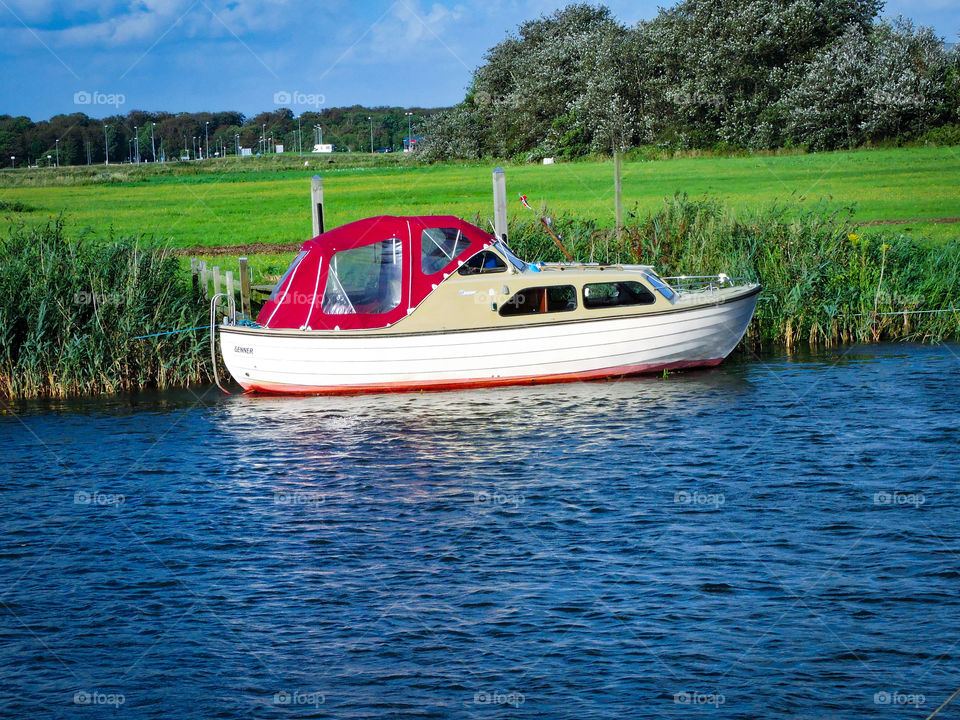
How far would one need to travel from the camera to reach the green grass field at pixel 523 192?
130ft

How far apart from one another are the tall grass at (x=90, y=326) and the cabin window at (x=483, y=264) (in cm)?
572

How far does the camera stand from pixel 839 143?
67000mm

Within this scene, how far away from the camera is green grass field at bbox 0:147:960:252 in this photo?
39.5 m

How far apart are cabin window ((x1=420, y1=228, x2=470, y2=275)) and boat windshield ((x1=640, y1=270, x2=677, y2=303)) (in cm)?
341

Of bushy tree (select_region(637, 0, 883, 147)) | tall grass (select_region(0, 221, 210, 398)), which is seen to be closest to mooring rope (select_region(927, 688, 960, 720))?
tall grass (select_region(0, 221, 210, 398))

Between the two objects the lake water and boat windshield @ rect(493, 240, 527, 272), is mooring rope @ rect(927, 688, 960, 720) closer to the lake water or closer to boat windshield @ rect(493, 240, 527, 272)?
the lake water

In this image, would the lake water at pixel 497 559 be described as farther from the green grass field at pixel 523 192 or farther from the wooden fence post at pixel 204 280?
the green grass field at pixel 523 192

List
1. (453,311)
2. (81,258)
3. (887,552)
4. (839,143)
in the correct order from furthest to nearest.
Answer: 1. (839,143)
2. (81,258)
3. (453,311)
4. (887,552)

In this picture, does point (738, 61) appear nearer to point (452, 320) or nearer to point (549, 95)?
point (549, 95)

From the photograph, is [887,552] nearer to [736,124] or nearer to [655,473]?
[655,473]

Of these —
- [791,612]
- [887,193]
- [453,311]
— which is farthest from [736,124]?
[791,612]

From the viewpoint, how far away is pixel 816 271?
23.6m

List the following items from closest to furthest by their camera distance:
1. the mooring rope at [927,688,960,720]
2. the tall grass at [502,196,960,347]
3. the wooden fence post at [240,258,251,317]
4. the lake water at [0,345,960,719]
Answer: the mooring rope at [927,688,960,720] < the lake water at [0,345,960,719] < the tall grass at [502,196,960,347] < the wooden fence post at [240,258,251,317]

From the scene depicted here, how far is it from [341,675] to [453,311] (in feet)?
37.7
